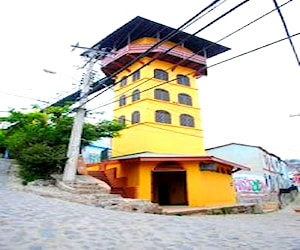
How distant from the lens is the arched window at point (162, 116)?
21.3 m

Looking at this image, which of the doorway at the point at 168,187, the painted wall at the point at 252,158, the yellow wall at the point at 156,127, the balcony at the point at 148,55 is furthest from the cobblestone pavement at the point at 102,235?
the painted wall at the point at 252,158

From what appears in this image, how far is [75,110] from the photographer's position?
13.9 meters

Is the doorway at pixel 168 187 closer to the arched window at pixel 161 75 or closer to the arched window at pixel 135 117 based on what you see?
the arched window at pixel 135 117

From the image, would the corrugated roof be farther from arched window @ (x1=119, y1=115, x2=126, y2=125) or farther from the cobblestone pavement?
the cobblestone pavement

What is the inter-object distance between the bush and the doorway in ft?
27.0

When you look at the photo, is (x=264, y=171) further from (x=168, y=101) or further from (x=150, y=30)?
(x=150, y=30)

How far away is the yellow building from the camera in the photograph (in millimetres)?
16844

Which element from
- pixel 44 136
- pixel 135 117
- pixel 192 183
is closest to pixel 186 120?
pixel 135 117

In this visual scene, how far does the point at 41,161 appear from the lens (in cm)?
1279

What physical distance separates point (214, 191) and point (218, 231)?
10.6 meters

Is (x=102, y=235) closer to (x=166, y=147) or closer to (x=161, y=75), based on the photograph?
(x=166, y=147)

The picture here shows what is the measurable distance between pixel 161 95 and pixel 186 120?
9.10 feet

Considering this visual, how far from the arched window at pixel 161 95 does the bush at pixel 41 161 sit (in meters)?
10.1

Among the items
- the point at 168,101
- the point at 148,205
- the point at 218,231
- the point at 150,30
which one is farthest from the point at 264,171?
the point at 218,231
